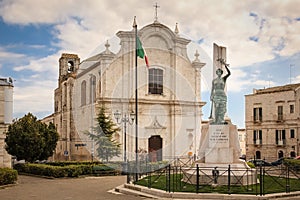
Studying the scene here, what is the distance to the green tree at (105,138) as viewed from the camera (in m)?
29.0

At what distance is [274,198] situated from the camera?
13.5 m

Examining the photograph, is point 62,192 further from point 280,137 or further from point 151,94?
point 280,137

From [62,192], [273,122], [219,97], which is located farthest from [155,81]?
[62,192]

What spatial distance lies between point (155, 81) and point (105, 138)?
300 inches

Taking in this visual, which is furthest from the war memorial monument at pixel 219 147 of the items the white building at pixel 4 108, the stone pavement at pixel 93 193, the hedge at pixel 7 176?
the white building at pixel 4 108

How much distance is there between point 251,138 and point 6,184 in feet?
95.5

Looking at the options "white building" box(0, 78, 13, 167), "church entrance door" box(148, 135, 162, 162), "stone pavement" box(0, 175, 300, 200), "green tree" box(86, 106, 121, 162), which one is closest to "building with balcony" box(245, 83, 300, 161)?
"church entrance door" box(148, 135, 162, 162)

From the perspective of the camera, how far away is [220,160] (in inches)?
641

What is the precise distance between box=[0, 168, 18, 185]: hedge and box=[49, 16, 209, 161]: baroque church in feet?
39.9

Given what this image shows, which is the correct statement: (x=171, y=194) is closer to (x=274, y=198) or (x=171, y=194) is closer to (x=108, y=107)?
(x=274, y=198)

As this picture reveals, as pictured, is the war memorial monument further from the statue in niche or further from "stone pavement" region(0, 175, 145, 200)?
"stone pavement" region(0, 175, 145, 200)

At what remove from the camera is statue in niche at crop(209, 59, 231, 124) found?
55.2ft

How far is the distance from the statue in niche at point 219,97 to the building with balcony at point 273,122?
919 inches

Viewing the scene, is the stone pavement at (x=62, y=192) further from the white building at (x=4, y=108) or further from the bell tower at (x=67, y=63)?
the bell tower at (x=67, y=63)
